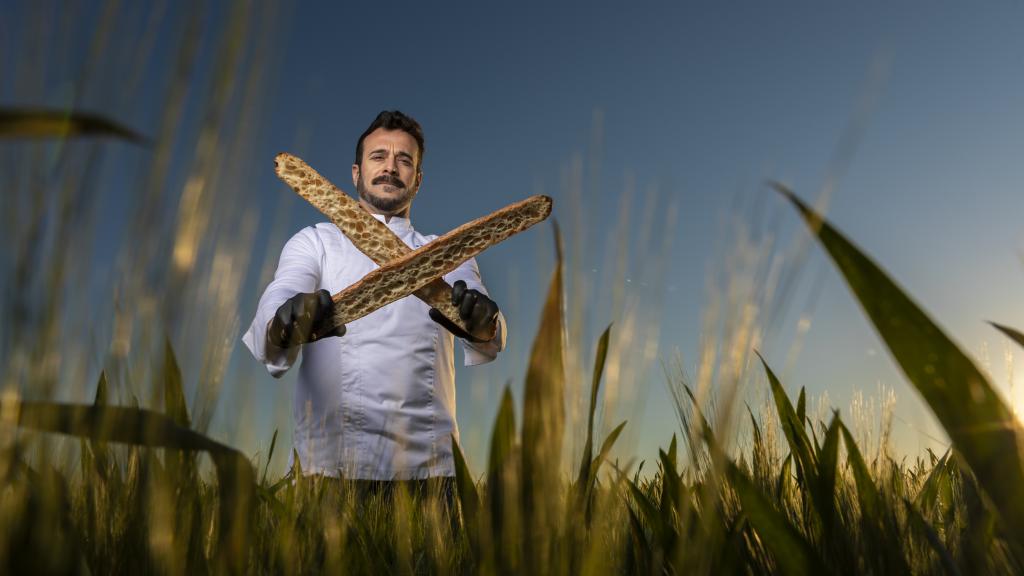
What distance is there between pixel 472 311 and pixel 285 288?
2.08ft

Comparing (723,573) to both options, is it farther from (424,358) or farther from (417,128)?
(417,128)

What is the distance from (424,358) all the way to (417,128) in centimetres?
103

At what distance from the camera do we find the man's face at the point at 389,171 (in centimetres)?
Answer: 244

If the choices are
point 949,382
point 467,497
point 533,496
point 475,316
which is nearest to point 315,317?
point 475,316

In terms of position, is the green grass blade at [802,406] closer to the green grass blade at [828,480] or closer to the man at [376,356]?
the green grass blade at [828,480]

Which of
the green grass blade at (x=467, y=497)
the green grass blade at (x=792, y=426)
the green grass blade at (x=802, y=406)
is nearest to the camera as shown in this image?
the green grass blade at (x=467, y=497)

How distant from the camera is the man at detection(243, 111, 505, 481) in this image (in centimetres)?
200

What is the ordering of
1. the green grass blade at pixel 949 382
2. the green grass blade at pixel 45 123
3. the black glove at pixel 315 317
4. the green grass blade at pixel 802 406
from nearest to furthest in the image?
the green grass blade at pixel 45 123 < the green grass blade at pixel 949 382 < the green grass blade at pixel 802 406 < the black glove at pixel 315 317

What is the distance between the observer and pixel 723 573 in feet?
2.15

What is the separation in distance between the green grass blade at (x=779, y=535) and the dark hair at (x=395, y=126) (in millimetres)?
2179

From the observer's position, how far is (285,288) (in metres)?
2.03

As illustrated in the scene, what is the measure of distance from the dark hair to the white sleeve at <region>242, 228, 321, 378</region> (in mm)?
456

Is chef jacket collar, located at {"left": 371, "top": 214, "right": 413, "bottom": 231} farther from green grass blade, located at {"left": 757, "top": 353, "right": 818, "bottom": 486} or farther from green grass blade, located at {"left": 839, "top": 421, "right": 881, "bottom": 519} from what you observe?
green grass blade, located at {"left": 839, "top": 421, "right": 881, "bottom": 519}

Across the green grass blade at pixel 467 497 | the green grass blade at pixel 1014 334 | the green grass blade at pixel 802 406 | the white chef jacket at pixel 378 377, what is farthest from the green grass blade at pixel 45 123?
the white chef jacket at pixel 378 377
